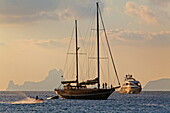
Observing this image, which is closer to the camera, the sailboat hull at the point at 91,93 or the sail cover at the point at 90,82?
the sailboat hull at the point at 91,93

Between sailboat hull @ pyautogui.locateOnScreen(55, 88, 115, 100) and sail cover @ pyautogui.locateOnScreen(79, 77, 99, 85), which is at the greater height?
sail cover @ pyautogui.locateOnScreen(79, 77, 99, 85)

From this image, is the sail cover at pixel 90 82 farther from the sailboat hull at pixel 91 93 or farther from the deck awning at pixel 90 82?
the sailboat hull at pixel 91 93

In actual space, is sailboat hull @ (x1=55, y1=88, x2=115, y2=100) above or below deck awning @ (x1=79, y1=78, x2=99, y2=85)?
below

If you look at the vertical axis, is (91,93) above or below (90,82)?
below

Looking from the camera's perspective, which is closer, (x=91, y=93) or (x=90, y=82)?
(x=91, y=93)

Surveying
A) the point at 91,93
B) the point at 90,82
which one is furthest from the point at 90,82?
the point at 91,93

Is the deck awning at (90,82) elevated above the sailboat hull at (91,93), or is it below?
above

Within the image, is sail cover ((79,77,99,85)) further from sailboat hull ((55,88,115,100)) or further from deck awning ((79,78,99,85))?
sailboat hull ((55,88,115,100))

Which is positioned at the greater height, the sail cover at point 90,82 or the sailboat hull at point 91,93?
the sail cover at point 90,82

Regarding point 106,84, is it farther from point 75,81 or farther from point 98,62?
point 75,81

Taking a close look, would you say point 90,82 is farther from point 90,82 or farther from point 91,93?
point 91,93

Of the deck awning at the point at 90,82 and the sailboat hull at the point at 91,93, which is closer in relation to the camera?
the sailboat hull at the point at 91,93

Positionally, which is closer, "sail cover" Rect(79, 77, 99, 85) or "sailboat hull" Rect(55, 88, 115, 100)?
"sailboat hull" Rect(55, 88, 115, 100)

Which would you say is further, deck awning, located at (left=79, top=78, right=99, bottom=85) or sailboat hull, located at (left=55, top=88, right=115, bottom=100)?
deck awning, located at (left=79, top=78, right=99, bottom=85)
